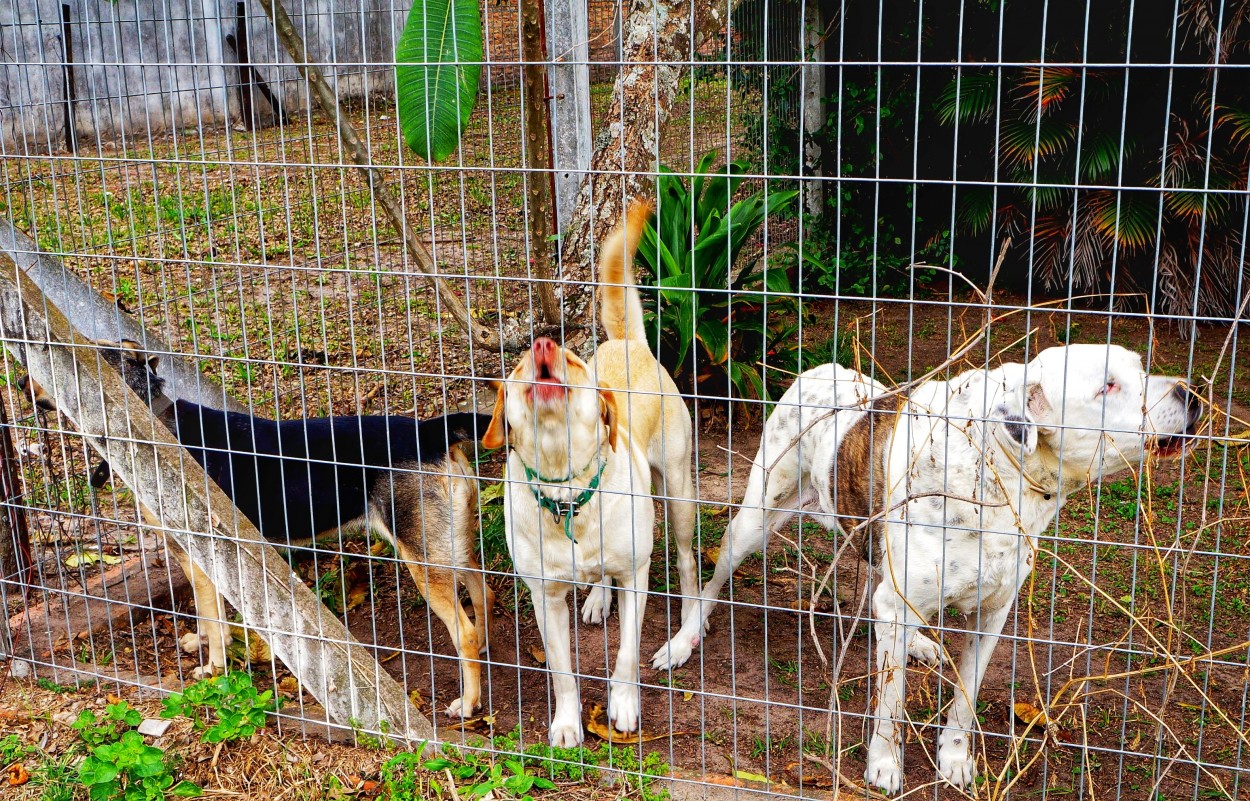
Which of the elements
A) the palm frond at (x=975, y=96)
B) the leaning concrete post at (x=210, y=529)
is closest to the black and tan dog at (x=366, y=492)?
the leaning concrete post at (x=210, y=529)

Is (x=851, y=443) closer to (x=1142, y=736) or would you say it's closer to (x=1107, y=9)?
(x=1142, y=736)

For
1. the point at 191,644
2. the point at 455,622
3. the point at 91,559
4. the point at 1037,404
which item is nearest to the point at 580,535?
the point at 455,622

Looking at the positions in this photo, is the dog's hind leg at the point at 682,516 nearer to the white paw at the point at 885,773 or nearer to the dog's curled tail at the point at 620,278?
the dog's curled tail at the point at 620,278

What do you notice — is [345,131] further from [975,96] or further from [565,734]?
[975,96]

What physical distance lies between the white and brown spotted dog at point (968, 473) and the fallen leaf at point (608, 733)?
0.74 m

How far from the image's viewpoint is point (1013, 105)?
338 inches

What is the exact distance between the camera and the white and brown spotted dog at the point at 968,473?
2980 millimetres

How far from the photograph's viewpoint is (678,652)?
444 cm

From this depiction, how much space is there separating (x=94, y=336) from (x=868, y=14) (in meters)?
7.01

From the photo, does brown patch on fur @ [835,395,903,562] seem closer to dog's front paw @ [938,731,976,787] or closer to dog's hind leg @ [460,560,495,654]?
dog's front paw @ [938,731,976,787]

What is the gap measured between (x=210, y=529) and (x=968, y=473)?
2.46 m

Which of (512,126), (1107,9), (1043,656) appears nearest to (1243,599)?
(1043,656)

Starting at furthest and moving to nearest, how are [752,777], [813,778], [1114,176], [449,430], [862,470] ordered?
[1114,176]
[449,430]
[862,470]
[813,778]
[752,777]

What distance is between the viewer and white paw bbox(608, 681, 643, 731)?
3920 millimetres
